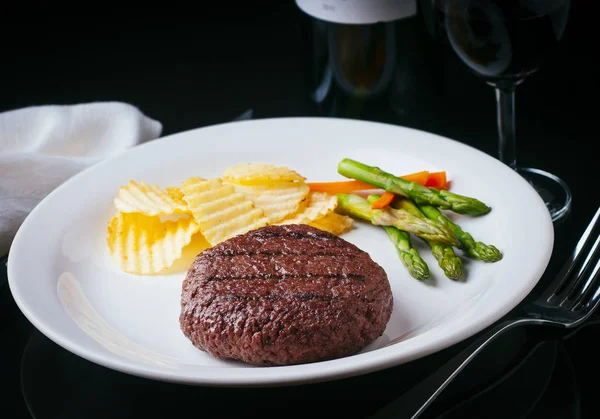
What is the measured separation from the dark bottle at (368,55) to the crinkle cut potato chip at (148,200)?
2.35ft

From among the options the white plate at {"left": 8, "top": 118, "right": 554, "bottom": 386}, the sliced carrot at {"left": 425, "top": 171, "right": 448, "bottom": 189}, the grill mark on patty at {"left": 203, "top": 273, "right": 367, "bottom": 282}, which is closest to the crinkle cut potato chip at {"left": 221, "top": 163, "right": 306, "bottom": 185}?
the white plate at {"left": 8, "top": 118, "right": 554, "bottom": 386}

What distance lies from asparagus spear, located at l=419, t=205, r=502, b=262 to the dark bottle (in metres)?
0.62

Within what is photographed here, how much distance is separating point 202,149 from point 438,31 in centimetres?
80

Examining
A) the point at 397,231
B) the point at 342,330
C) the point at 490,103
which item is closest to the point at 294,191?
the point at 397,231

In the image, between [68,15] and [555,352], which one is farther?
[68,15]

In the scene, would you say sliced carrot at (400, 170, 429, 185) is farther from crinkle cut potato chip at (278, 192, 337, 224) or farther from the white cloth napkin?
the white cloth napkin

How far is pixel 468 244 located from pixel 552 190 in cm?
58

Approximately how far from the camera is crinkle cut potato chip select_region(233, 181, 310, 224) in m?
2.11

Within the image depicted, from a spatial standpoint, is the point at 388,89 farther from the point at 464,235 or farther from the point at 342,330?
the point at 342,330

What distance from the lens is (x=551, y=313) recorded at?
173 centimetres

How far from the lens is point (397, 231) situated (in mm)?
2051

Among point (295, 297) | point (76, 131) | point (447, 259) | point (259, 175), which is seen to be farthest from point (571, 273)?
point (76, 131)

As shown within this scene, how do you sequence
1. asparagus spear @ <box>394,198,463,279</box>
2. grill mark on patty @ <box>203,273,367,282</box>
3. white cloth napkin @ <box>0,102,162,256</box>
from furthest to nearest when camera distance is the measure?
white cloth napkin @ <box>0,102,162,256</box>, asparagus spear @ <box>394,198,463,279</box>, grill mark on patty @ <box>203,273,367,282</box>

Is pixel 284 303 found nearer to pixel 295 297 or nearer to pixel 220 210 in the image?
pixel 295 297
